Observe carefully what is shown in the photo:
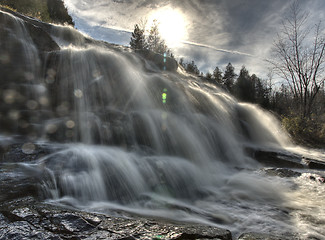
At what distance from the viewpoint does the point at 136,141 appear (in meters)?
6.25

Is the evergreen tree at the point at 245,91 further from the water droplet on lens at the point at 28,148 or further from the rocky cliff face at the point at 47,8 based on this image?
the water droplet on lens at the point at 28,148

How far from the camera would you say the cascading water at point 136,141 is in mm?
3326

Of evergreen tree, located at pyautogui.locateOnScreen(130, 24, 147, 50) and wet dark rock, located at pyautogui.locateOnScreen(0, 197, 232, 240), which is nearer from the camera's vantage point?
wet dark rock, located at pyautogui.locateOnScreen(0, 197, 232, 240)

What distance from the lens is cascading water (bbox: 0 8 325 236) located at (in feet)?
10.9

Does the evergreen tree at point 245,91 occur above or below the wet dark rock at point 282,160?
above

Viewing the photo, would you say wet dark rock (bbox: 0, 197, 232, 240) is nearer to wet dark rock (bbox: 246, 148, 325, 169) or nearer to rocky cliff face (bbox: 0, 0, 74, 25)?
wet dark rock (bbox: 246, 148, 325, 169)

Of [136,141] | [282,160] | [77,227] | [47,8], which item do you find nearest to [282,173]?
[282,160]

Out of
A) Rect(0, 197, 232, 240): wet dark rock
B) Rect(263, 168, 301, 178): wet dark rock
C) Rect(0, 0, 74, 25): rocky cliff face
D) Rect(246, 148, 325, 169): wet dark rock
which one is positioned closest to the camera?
Rect(0, 197, 232, 240): wet dark rock

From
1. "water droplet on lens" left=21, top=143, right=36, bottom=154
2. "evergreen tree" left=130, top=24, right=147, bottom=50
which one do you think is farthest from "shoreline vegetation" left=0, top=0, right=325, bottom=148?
"water droplet on lens" left=21, top=143, right=36, bottom=154

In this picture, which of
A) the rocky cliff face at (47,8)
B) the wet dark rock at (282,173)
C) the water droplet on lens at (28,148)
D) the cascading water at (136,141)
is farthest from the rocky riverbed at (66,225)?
the rocky cliff face at (47,8)

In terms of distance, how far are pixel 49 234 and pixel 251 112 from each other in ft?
38.9

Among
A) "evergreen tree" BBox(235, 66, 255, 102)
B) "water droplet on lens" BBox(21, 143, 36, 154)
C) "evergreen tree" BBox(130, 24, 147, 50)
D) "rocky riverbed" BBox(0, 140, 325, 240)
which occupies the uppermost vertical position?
"evergreen tree" BBox(130, 24, 147, 50)

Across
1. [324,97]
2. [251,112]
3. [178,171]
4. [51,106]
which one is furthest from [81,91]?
[324,97]

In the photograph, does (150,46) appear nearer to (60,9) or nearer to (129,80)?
(60,9)
